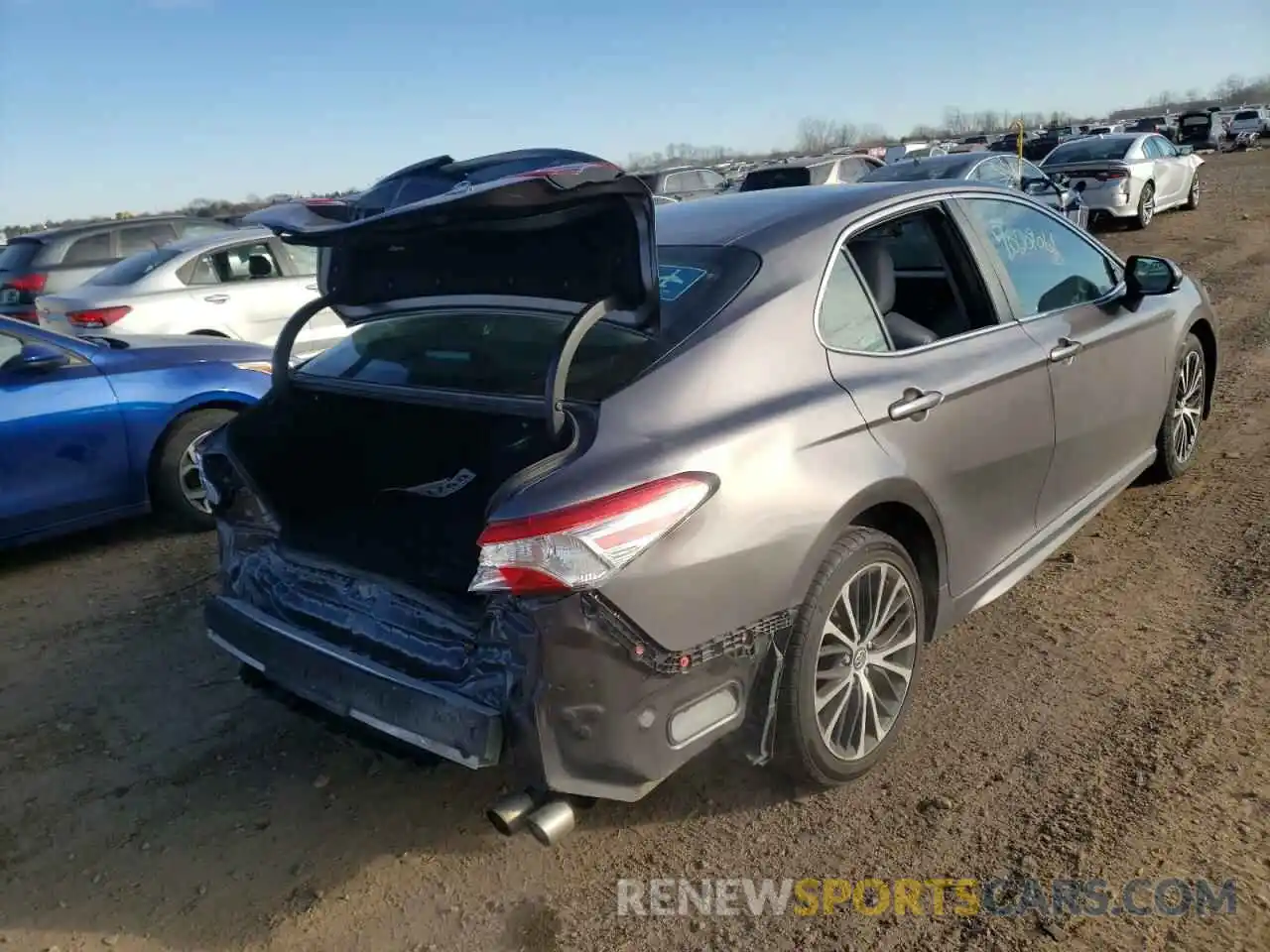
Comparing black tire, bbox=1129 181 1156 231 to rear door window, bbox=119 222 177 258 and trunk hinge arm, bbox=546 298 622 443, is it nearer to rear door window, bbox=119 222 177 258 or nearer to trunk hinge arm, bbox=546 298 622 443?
rear door window, bbox=119 222 177 258

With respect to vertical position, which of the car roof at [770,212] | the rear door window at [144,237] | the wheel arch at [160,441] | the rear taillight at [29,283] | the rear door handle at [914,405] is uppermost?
the car roof at [770,212]

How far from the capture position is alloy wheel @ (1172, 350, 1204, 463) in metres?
4.86

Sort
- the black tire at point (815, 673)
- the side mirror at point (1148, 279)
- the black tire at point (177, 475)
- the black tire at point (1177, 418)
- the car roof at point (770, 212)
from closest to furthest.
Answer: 1. the black tire at point (815, 673)
2. the car roof at point (770, 212)
3. the side mirror at point (1148, 279)
4. the black tire at point (1177, 418)
5. the black tire at point (177, 475)

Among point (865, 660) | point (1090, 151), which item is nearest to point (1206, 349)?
point (865, 660)

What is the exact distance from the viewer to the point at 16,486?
4.96 metres

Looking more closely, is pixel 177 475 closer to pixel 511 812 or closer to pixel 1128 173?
pixel 511 812

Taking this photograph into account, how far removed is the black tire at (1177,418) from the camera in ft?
15.5

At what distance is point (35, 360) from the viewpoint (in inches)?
198

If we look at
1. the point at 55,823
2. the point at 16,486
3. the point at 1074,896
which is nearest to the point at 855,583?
the point at 1074,896

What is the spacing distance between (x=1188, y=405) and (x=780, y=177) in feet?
41.5

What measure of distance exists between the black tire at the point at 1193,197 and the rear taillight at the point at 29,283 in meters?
18.9

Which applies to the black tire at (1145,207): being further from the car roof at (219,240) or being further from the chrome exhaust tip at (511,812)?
the chrome exhaust tip at (511,812)

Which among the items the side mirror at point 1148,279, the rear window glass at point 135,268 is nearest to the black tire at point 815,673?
the side mirror at point 1148,279

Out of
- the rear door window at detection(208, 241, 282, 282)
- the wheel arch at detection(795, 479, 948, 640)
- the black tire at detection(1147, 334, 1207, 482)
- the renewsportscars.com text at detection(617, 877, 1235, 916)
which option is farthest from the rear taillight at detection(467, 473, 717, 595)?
the rear door window at detection(208, 241, 282, 282)
